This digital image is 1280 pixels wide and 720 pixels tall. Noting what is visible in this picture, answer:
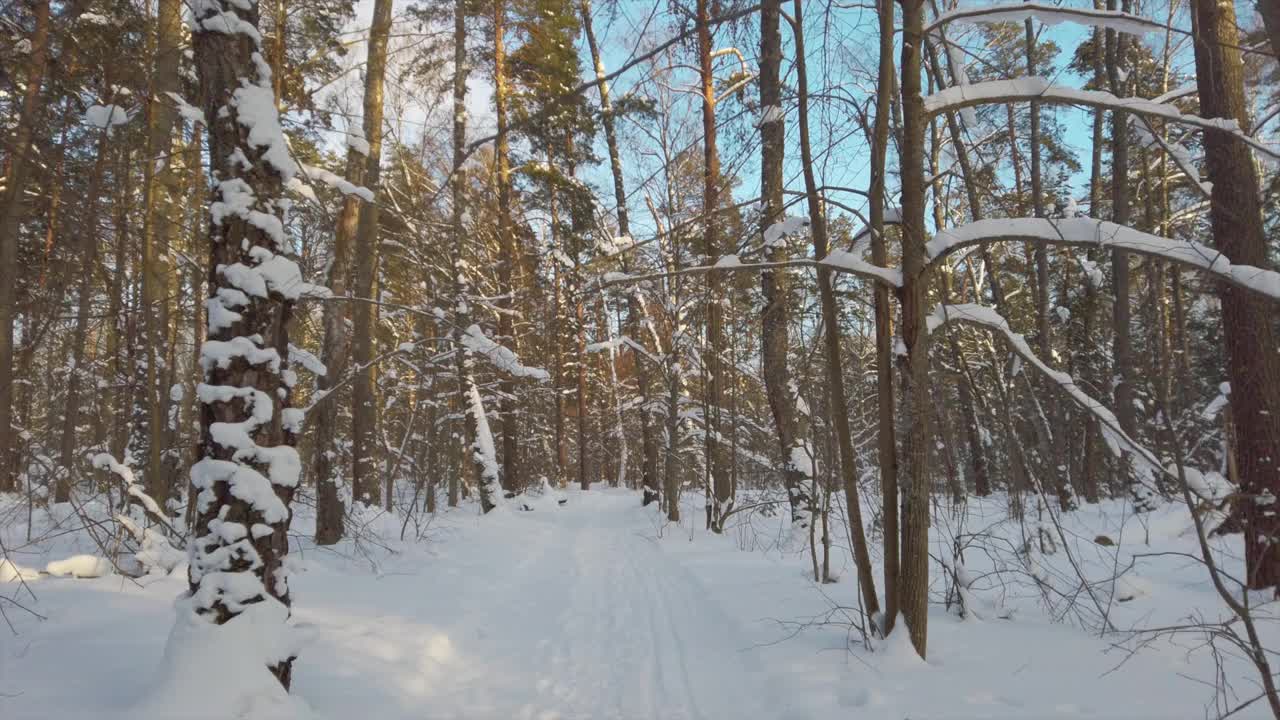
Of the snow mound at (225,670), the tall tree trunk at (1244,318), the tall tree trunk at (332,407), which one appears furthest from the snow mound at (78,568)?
the tall tree trunk at (1244,318)

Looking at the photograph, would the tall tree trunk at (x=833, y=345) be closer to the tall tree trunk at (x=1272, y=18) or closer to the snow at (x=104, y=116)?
the tall tree trunk at (x=1272, y=18)

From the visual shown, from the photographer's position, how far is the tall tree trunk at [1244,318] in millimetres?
4410

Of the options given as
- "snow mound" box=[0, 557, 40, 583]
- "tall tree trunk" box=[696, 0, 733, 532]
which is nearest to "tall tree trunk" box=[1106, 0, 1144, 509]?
"tall tree trunk" box=[696, 0, 733, 532]

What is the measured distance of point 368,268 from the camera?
7.73 metres

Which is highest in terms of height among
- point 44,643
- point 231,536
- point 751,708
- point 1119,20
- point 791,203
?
point 1119,20

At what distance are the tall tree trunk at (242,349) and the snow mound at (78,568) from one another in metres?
2.85

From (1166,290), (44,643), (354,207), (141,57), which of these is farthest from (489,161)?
(1166,290)

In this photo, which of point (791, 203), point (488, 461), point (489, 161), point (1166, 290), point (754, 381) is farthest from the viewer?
point (489, 161)

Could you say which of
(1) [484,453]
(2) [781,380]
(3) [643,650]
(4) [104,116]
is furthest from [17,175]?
(1) [484,453]

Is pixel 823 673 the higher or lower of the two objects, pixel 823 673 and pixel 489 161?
the lower

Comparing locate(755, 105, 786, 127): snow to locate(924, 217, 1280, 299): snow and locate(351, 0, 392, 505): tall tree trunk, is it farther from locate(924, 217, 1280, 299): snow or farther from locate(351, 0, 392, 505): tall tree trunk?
locate(351, 0, 392, 505): tall tree trunk

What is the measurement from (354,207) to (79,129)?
473cm

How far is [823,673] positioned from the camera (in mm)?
3531

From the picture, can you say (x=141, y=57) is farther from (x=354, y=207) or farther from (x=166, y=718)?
(x=354, y=207)
